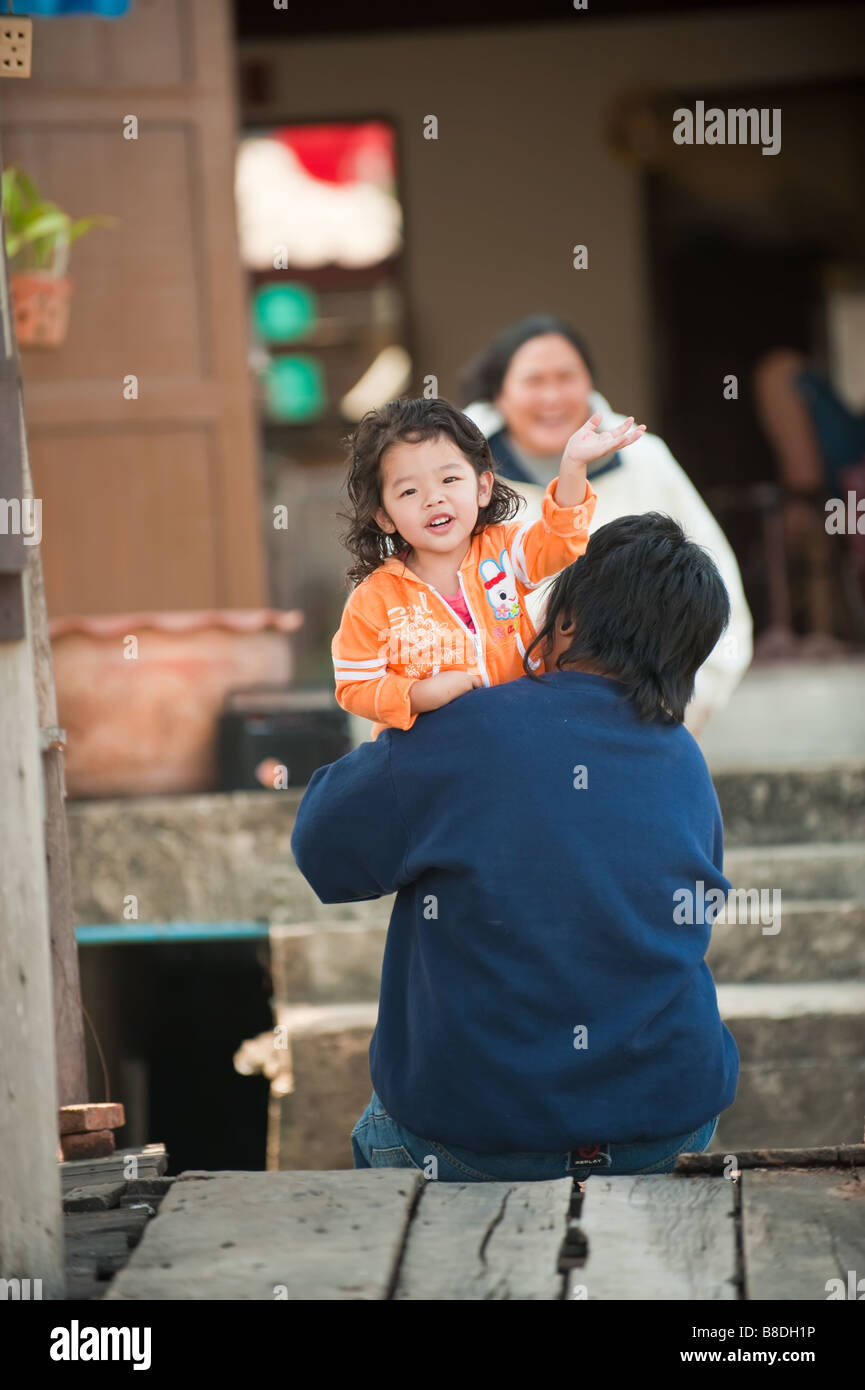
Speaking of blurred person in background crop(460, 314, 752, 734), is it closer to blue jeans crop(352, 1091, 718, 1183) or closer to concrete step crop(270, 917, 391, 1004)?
concrete step crop(270, 917, 391, 1004)

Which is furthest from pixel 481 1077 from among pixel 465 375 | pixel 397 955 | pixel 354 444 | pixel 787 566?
pixel 787 566

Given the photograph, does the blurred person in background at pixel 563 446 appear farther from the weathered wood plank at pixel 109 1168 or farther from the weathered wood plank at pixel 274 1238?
the weathered wood plank at pixel 274 1238

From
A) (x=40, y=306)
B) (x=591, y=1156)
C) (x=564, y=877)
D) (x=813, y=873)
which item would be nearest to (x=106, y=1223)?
(x=591, y=1156)

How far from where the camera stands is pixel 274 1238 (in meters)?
2.22

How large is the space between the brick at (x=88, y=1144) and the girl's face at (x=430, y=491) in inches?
48.7

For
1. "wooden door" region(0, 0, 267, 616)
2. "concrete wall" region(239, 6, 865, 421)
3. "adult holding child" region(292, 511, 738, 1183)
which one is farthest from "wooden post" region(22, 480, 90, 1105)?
"concrete wall" region(239, 6, 865, 421)

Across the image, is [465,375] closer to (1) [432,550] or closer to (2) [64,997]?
(1) [432,550]

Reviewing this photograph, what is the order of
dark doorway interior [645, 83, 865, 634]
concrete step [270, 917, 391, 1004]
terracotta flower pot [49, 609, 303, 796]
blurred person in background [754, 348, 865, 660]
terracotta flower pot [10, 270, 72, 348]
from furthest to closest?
dark doorway interior [645, 83, 865, 634] < blurred person in background [754, 348, 865, 660] < terracotta flower pot [10, 270, 72, 348] < terracotta flower pot [49, 609, 303, 796] < concrete step [270, 917, 391, 1004]

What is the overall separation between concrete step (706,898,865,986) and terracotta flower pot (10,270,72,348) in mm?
3107

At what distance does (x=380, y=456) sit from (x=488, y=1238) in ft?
4.17

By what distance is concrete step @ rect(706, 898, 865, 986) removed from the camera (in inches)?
180

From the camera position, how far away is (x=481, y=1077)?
2.45 meters

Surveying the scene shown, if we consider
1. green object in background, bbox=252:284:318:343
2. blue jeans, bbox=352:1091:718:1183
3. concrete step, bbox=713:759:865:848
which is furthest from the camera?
green object in background, bbox=252:284:318:343

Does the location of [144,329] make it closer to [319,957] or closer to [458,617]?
[319,957]
